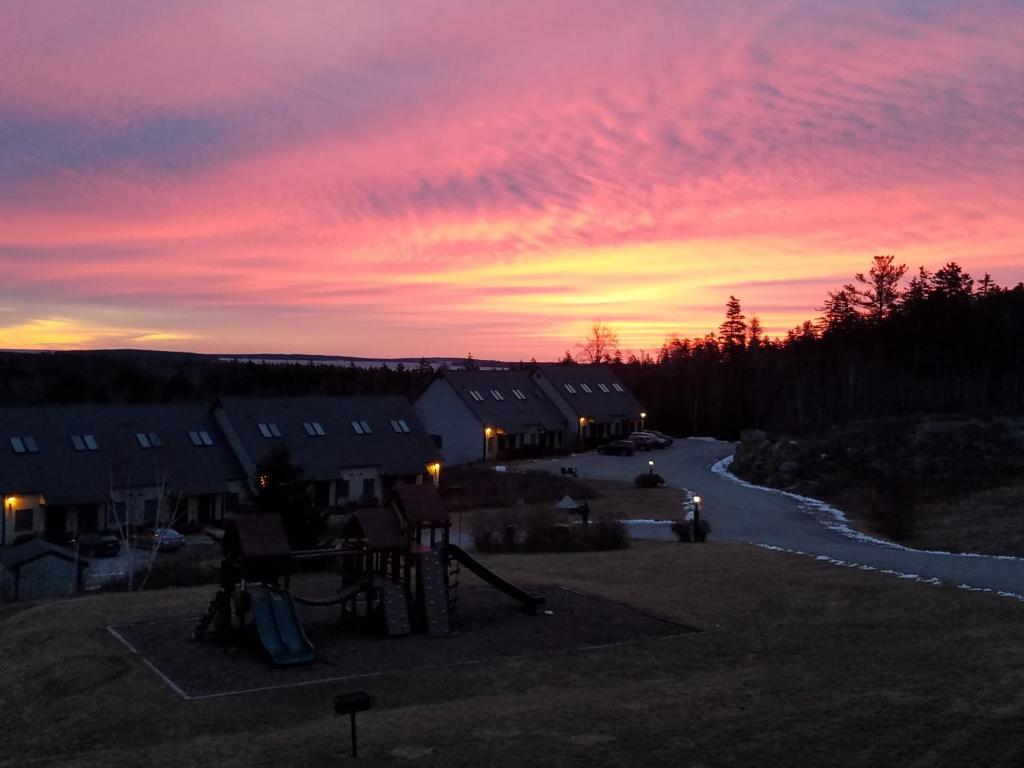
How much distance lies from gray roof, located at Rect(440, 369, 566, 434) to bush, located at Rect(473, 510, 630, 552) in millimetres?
31791

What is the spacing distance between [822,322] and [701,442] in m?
25.2

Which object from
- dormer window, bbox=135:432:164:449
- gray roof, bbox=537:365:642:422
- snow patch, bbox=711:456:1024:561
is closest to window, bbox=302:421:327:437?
dormer window, bbox=135:432:164:449

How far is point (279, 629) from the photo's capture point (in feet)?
51.2

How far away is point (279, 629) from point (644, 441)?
52933 millimetres

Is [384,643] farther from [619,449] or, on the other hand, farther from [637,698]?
[619,449]

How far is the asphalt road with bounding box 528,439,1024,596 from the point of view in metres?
21.4

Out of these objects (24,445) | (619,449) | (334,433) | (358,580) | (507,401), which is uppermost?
(507,401)

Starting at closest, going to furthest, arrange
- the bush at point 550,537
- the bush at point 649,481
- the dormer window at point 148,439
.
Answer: the bush at point 550,537, the dormer window at point 148,439, the bush at point 649,481

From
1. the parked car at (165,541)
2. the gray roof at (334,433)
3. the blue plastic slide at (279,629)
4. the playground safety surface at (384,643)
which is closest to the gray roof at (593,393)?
the gray roof at (334,433)

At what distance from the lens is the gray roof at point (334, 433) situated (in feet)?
145

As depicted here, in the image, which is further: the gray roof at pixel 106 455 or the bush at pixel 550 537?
the gray roof at pixel 106 455

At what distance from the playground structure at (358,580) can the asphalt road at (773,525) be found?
9.65 meters

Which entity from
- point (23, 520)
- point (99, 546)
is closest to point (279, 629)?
point (99, 546)

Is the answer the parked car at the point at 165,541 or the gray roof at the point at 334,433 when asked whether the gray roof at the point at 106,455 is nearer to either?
the gray roof at the point at 334,433
